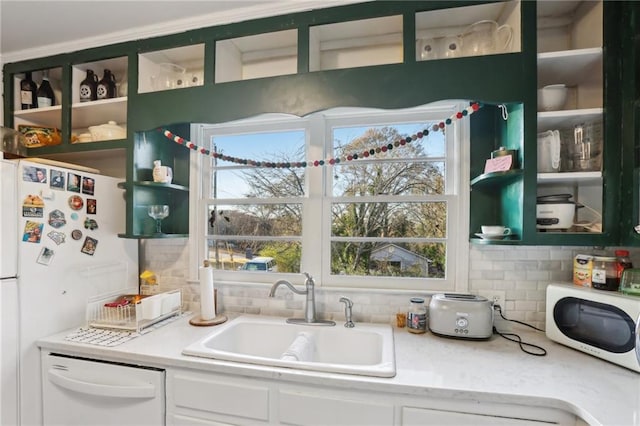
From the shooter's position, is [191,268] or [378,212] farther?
[191,268]

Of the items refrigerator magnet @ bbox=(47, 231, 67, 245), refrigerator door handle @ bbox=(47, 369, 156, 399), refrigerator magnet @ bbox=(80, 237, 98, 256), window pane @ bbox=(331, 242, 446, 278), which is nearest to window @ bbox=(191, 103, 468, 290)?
window pane @ bbox=(331, 242, 446, 278)

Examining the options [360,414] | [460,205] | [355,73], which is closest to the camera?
[360,414]

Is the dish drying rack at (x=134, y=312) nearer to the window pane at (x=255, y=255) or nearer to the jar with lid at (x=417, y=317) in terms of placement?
the window pane at (x=255, y=255)

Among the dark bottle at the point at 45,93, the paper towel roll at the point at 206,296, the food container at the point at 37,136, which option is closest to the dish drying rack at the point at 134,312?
the paper towel roll at the point at 206,296

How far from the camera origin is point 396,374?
1.10 m

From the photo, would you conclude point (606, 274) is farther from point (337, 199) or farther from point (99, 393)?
point (99, 393)

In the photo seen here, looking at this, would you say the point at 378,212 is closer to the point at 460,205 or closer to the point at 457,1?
the point at 460,205

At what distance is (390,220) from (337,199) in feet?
1.11

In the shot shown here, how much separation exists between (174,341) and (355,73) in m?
1.56

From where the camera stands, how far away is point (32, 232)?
4.51 ft

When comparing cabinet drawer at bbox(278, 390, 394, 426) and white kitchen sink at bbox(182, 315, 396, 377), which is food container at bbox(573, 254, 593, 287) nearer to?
white kitchen sink at bbox(182, 315, 396, 377)

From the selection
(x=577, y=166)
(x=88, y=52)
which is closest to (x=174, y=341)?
(x=88, y=52)

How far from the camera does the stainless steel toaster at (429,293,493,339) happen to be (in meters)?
1.38

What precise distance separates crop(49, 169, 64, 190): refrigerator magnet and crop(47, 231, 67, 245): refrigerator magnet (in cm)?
22
